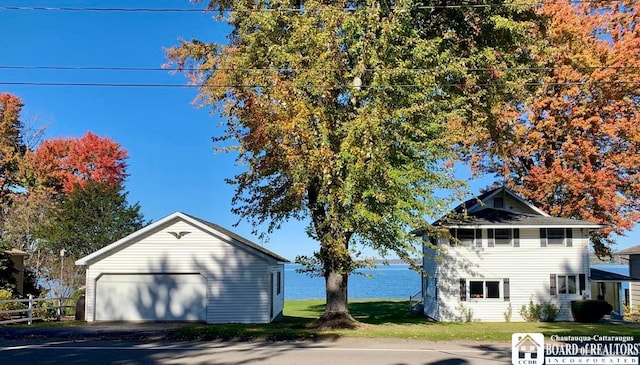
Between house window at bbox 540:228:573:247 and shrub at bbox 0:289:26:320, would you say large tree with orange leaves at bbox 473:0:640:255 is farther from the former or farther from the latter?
shrub at bbox 0:289:26:320

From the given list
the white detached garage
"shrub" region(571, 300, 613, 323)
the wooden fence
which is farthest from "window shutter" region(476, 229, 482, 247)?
the wooden fence

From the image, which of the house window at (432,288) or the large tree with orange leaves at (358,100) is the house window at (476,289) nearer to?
the house window at (432,288)

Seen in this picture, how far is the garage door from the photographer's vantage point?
79.0 ft

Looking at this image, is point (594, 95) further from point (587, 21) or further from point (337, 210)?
point (337, 210)

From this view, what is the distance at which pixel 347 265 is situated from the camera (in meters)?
19.4

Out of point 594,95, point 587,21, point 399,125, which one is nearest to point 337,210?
point 399,125


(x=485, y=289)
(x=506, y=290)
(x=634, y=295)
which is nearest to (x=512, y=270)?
Result: (x=506, y=290)

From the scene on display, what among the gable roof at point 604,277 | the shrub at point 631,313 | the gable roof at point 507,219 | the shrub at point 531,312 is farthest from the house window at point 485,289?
the shrub at point 631,313

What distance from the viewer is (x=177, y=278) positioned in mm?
24234

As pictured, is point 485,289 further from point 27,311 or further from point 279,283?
point 27,311

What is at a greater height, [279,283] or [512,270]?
[512,270]

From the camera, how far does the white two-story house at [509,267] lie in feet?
89.9

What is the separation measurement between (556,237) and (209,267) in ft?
57.3

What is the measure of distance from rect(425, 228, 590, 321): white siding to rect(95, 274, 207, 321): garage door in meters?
12.2
